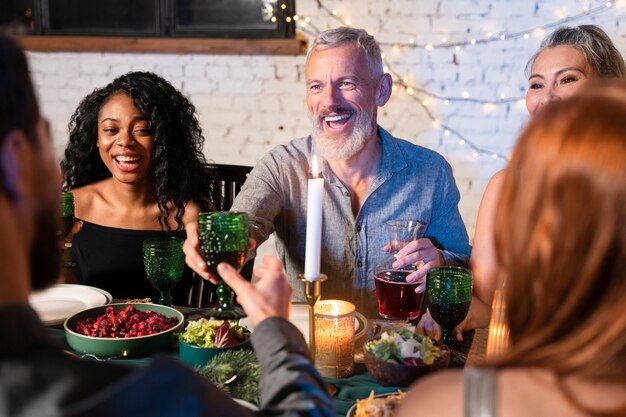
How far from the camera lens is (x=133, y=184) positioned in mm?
2346

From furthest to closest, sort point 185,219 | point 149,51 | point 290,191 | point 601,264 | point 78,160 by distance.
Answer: point 149,51 → point 78,160 → point 185,219 → point 290,191 → point 601,264

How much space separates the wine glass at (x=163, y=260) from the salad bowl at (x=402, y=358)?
1.86 feet

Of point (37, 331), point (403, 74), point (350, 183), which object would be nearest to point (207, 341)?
point (37, 331)

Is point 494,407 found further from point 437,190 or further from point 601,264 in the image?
point 437,190

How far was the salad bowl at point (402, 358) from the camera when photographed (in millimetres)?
1224

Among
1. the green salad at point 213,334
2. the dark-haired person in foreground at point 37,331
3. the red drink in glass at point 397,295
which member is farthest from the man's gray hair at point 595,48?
the dark-haired person in foreground at point 37,331

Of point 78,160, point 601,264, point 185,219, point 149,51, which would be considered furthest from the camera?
point 149,51

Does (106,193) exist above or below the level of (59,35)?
below

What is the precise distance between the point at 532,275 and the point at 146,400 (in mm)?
408

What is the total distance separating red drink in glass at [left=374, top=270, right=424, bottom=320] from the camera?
5.01 feet

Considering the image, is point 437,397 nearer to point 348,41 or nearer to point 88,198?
point 348,41

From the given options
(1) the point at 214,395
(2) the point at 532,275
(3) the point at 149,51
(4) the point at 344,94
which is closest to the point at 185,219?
(4) the point at 344,94

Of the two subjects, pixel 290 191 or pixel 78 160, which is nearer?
pixel 290 191

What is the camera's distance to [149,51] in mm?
4047
